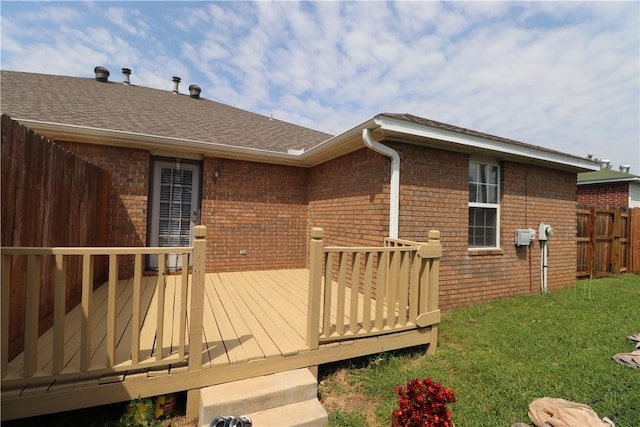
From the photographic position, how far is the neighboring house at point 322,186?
4.41 meters

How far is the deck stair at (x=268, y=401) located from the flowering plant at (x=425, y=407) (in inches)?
27.0

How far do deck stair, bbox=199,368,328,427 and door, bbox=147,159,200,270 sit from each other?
4032 millimetres

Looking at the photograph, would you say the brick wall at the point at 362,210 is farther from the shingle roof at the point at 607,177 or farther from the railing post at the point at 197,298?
the shingle roof at the point at 607,177

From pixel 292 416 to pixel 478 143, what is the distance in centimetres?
443

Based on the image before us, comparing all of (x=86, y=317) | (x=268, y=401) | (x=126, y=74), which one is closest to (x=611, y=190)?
(x=268, y=401)

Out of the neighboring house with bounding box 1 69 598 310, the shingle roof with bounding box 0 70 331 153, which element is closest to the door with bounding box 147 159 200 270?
the neighboring house with bounding box 1 69 598 310

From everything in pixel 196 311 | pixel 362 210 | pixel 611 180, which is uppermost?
pixel 611 180

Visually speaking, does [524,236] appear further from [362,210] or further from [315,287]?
[315,287]

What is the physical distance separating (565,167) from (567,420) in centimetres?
552

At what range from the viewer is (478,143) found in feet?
14.7

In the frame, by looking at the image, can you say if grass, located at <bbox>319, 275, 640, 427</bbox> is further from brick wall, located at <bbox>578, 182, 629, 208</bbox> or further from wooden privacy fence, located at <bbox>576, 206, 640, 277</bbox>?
brick wall, located at <bbox>578, 182, 629, 208</bbox>

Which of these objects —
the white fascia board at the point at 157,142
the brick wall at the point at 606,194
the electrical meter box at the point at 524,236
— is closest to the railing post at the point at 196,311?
the white fascia board at the point at 157,142

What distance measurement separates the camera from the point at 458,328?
13.0 ft

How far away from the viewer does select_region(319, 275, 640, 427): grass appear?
2375mm
